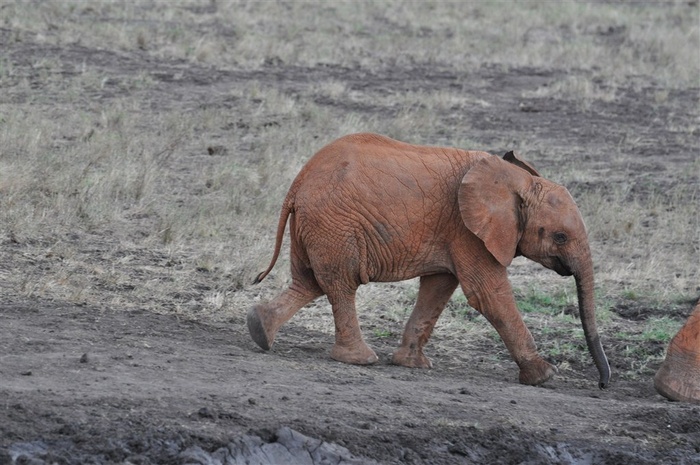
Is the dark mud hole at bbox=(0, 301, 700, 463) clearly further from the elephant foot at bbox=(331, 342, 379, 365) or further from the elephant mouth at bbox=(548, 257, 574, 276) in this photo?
the elephant mouth at bbox=(548, 257, 574, 276)

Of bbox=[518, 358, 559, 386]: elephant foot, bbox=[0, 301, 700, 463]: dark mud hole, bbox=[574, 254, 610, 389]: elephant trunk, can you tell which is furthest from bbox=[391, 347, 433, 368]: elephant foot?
bbox=[574, 254, 610, 389]: elephant trunk

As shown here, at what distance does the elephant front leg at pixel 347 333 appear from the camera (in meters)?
8.02

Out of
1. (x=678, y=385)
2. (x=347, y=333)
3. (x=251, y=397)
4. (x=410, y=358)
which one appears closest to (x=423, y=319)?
(x=410, y=358)

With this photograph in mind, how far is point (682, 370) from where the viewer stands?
26.0 ft

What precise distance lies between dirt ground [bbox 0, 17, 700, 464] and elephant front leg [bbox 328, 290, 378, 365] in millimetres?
113

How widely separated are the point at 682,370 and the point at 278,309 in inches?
99.8

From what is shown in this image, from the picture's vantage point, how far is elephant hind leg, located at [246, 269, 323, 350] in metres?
7.98

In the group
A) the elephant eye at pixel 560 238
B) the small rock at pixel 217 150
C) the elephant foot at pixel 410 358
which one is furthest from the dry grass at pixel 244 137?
the elephant eye at pixel 560 238

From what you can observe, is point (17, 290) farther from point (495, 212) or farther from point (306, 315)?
point (495, 212)

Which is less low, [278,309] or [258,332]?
[278,309]

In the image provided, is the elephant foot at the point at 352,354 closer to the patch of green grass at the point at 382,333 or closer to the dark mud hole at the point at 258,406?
the dark mud hole at the point at 258,406

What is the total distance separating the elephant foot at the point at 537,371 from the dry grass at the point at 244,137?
132 cm

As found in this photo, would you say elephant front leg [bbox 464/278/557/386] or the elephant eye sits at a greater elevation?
the elephant eye

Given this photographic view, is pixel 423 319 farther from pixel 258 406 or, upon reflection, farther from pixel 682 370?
pixel 258 406
